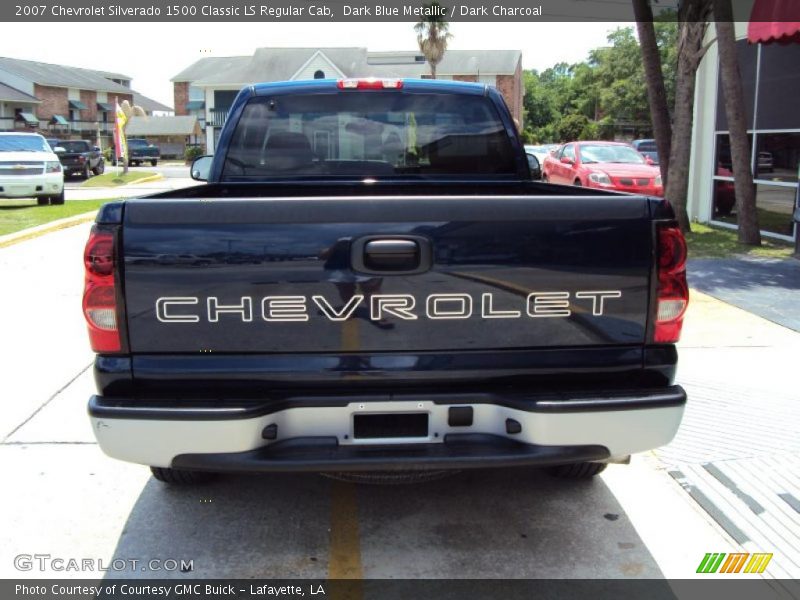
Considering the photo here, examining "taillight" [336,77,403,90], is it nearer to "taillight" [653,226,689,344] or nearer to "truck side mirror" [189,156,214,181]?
"truck side mirror" [189,156,214,181]

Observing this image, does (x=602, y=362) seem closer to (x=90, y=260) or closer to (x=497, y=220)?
(x=497, y=220)

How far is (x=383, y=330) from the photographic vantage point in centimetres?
297

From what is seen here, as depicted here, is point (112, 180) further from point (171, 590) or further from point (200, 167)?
point (171, 590)

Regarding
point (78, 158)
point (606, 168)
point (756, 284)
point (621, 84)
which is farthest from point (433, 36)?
point (756, 284)

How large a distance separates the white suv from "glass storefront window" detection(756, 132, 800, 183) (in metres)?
15.6

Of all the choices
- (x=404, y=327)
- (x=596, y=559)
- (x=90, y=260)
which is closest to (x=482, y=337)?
(x=404, y=327)

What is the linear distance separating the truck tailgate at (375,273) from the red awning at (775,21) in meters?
8.69

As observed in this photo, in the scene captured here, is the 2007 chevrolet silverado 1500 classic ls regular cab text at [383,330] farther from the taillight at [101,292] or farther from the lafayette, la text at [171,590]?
the lafayette, la text at [171,590]

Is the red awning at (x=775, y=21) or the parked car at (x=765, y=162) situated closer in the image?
→ the red awning at (x=775, y=21)

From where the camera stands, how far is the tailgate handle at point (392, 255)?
2.91 m

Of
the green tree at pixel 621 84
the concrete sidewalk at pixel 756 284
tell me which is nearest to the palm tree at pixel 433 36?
the green tree at pixel 621 84

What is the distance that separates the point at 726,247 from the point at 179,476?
1032cm

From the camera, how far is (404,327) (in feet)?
9.77

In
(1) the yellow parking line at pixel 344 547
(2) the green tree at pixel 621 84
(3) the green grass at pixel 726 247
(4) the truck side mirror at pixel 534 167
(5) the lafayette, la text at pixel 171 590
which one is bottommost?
(5) the lafayette, la text at pixel 171 590
